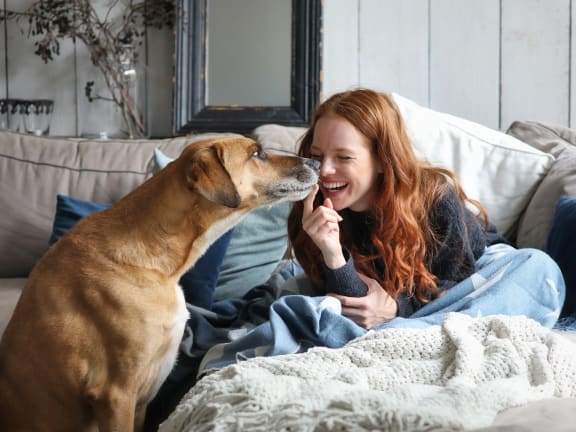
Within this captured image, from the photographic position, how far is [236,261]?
2.21 meters

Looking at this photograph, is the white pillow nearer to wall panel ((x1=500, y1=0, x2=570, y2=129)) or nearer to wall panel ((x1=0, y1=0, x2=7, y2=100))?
wall panel ((x1=500, y1=0, x2=570, y2=129))

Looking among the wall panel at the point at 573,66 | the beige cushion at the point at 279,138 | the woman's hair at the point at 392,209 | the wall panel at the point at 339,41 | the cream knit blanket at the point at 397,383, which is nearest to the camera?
the cream knit blanket at the point at 397,383

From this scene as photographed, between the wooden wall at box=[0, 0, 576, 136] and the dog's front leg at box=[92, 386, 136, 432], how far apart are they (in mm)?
1994

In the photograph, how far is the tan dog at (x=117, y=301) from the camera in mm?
1485

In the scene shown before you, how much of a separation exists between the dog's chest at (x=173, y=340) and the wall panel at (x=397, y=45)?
1.88 metres

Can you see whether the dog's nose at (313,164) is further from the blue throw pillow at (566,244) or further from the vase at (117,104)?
the vase at (117,104)

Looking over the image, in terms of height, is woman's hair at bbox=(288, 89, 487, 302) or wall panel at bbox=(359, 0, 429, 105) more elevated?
wall panel at bbox=(359, 0, 429, 105)

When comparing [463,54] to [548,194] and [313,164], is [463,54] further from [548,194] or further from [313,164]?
[313,164]

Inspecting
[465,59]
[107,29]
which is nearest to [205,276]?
[107,29]

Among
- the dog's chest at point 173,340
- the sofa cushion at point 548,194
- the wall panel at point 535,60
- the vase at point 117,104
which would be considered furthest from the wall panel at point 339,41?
the dog's chest at point 173,340

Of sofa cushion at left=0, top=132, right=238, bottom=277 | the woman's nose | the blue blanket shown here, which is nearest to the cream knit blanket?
the blue blanket

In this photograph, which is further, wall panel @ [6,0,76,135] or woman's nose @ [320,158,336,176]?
wall panel @ [6,0,76,135]

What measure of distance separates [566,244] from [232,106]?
1620mm

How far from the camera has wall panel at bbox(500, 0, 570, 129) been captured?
3.09 m
